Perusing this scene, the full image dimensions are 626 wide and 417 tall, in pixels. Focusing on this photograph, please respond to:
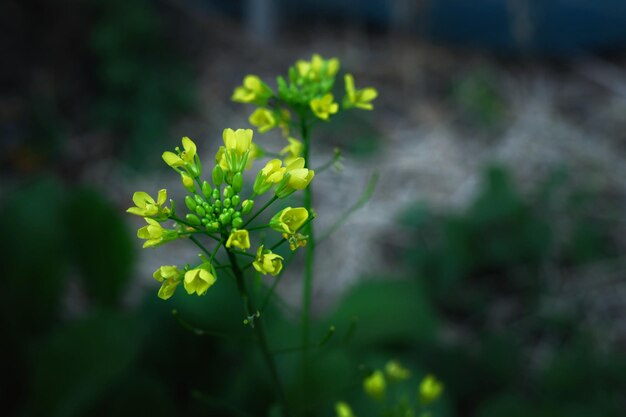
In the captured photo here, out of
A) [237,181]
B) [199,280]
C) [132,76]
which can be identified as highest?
[237,181]

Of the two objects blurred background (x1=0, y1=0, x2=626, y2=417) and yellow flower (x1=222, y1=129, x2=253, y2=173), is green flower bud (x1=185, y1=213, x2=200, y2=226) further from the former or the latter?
blurred background (x1=0, y1=0, x2=626, y2=417)

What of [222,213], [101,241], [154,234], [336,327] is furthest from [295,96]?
[101,241]

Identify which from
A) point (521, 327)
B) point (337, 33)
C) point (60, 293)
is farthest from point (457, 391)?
point (337, 33)

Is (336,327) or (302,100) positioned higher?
(302,100)

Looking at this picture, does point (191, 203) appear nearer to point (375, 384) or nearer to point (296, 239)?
point (296, 239)

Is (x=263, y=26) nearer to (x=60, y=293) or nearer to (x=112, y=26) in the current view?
(x=112, y=26)

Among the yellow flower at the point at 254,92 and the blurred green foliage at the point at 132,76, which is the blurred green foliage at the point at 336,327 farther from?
the blurred green foliage at the point at 132,76
